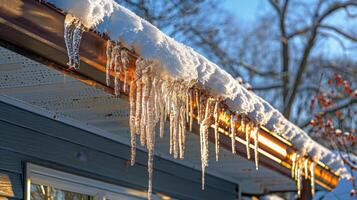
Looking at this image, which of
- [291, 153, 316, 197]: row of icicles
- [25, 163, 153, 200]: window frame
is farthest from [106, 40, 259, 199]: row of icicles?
[291, 153, 316, 197]: row of icicles

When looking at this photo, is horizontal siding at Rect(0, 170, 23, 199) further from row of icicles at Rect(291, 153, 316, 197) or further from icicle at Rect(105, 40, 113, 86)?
row of icicles at Rect(291, 153, 316, 197)

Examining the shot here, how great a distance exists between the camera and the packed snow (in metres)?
3.70

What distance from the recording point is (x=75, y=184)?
18.1 feet

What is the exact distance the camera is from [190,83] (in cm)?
460

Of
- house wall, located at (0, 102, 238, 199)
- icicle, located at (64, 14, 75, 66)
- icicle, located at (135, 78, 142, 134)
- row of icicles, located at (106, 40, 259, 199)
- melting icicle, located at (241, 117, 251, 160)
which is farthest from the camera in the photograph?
melting icicle, located at (241, 117, 251, 160)

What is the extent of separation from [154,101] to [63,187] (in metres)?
1.34

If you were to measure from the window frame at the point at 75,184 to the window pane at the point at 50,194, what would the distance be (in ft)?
0.11

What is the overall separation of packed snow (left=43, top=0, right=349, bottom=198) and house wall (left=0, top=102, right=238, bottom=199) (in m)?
0.81

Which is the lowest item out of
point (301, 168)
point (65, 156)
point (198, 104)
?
point (65, 156)

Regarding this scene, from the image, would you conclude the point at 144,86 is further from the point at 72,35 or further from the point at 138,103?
the point at 72,35

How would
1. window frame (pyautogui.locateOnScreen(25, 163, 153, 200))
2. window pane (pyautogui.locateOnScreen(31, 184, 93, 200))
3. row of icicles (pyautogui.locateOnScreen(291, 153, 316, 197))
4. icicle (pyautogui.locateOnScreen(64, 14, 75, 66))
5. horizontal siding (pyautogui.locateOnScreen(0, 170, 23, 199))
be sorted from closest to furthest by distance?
icicle (pyautogui.locateOnScreen(64, 14, 75, 66)) < horizontal siding (pyautogui.locateOnScreen(0, 170, 23, 199)) < window frame (pyautogui.locateOnScreen(25, 163, 153, 200)) < window pane (pyautogui.locateOnScreen(31, 184, 93, 200)) < row of icicles (pyautogui.locateOnScreen(291, 153, 316, 197))

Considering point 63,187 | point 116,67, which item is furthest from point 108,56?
point 63,187

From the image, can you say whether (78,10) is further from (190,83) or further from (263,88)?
(263,88)

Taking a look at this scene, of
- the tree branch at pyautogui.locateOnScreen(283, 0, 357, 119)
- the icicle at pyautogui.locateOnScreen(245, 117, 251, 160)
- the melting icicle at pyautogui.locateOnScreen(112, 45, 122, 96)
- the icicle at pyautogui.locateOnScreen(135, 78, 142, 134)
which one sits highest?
the tree branch at pyautogui.locateOnScreen(283, 0, 357, 119)
